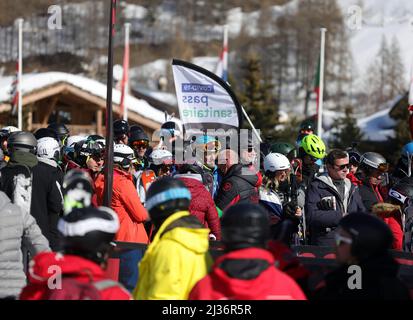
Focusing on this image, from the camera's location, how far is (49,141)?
30.4 feet

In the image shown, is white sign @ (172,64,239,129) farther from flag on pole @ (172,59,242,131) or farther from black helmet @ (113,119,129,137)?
black helmet @ (113,119,129,137)

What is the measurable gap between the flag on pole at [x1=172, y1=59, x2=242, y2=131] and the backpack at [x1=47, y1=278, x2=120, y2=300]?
6.61 m

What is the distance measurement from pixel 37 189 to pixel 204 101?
11.3ft

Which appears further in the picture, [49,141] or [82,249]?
[49,141]

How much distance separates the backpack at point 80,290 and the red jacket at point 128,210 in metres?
3.84

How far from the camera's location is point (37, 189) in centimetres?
848

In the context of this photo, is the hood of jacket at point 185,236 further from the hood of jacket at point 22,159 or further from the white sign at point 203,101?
the white sign at point 203,101

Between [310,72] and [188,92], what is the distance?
95839 mm

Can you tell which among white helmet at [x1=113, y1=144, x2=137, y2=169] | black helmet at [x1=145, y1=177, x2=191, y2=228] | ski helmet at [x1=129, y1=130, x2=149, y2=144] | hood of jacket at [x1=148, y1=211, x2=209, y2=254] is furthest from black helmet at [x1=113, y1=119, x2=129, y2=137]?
hood of jacket at [x1=148, y1=211, x2=209, y2=254]

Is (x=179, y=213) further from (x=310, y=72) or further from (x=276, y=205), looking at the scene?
(x=310, y=72)

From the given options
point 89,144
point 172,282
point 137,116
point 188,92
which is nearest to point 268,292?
point 172,282

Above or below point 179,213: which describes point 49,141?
above

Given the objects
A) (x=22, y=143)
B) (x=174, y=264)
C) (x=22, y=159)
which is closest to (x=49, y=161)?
(x=22, y=143)

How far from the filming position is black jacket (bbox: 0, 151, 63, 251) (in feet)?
26.8
